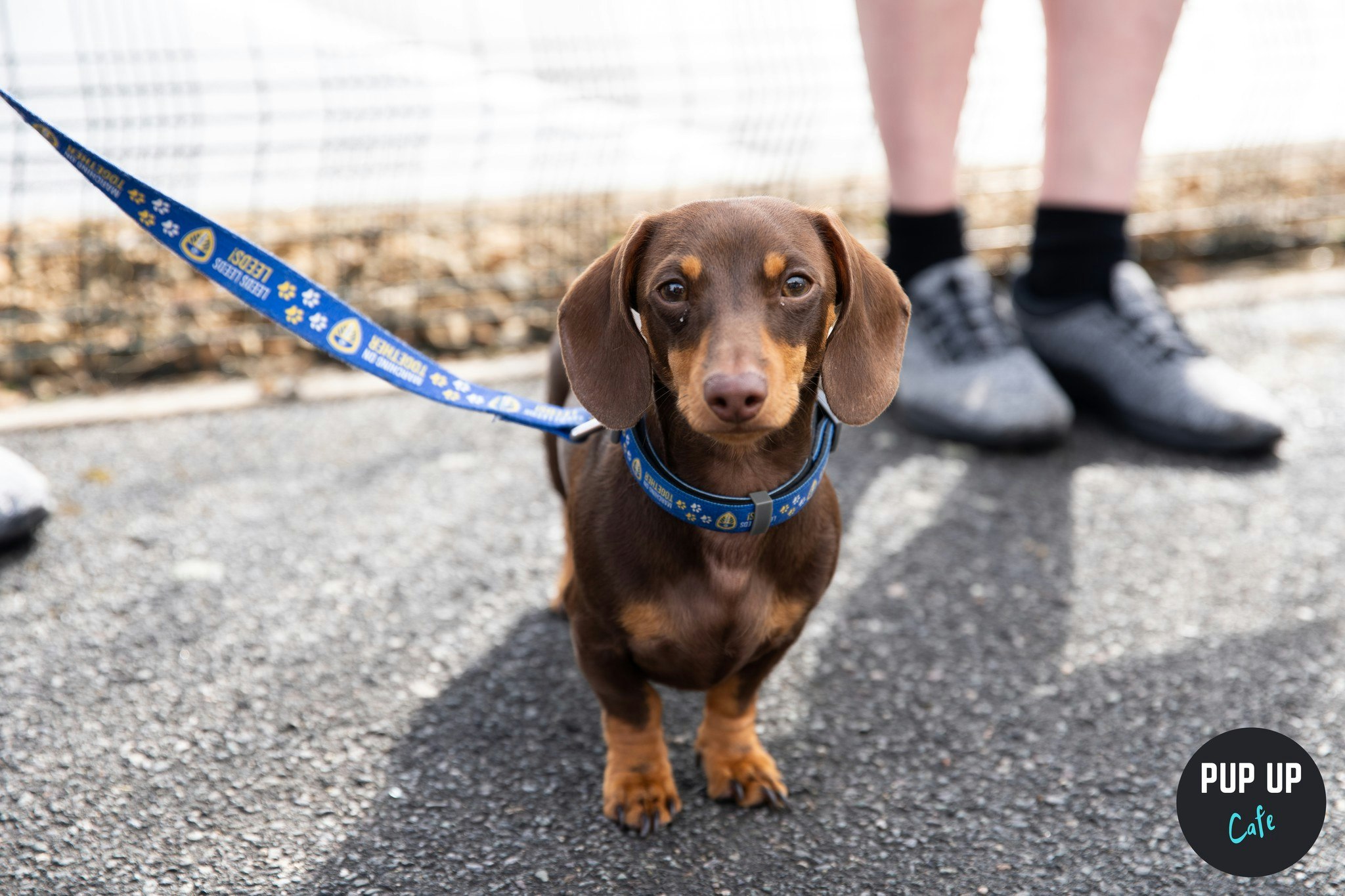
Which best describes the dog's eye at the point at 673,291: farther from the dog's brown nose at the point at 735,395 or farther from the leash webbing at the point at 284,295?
the leash webbing at the point at 284,295

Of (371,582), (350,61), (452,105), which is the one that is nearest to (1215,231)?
(452,105)

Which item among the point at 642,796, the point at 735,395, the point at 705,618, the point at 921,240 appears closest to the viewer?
the point at 735,395

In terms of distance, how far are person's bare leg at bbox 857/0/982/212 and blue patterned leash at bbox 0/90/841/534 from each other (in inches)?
60.4

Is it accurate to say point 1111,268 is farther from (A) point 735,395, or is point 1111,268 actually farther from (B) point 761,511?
(A) point 735,395

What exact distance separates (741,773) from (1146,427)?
6.14 ft

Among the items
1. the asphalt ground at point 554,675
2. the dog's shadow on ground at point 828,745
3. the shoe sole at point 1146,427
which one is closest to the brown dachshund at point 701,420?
the dog's shadow on ground at point 828,745

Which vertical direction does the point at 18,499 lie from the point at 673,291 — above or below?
below

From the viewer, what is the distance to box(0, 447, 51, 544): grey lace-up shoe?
244 centimetres

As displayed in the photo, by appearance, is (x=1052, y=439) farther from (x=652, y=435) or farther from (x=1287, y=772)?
(x=652, y=435)


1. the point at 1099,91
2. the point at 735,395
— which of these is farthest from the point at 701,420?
the point at 1099,91

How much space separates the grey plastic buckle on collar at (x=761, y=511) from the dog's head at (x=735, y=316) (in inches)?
3.4

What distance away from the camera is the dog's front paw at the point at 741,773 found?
182 centimetres

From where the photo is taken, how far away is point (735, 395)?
4.52 feet

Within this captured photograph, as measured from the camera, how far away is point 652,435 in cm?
166
